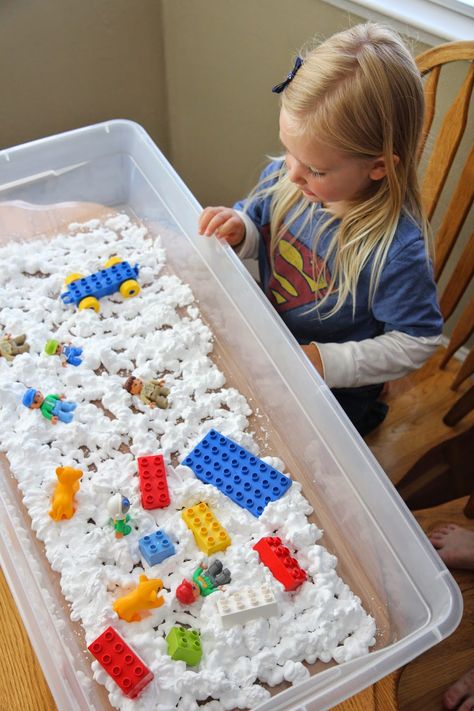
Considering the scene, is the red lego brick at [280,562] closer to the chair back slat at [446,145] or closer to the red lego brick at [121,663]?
the red lego brick at [121,663]

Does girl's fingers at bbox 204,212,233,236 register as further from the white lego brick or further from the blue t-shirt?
the white lego brick

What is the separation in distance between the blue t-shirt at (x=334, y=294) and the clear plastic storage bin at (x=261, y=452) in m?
0.14

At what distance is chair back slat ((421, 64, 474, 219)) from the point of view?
1.04 metres

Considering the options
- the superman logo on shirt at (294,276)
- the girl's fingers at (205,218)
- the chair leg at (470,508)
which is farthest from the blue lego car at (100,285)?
the chair leg at (470,508)

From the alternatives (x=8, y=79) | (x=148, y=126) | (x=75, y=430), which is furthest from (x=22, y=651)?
(x=148, y=126)

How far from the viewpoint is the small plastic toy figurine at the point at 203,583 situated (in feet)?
2.43

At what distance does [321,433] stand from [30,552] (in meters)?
0.35

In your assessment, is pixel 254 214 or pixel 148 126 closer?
pixel 254 214

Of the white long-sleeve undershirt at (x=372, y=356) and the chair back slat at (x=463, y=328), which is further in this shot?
the chair back slat at (x=463, y=328)

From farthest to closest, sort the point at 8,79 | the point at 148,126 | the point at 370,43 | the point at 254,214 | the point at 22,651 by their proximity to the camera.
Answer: the point at 148,126 → the point at 8,79 → the point at 254,214 → the point at 370,43 → the point at 22,651

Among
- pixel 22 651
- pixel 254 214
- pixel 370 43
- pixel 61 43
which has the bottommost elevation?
pixel 22 651

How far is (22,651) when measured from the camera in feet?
2.32

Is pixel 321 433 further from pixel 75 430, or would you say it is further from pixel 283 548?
pixel 75 430

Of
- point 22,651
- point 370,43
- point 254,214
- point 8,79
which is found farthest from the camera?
point 8,79
